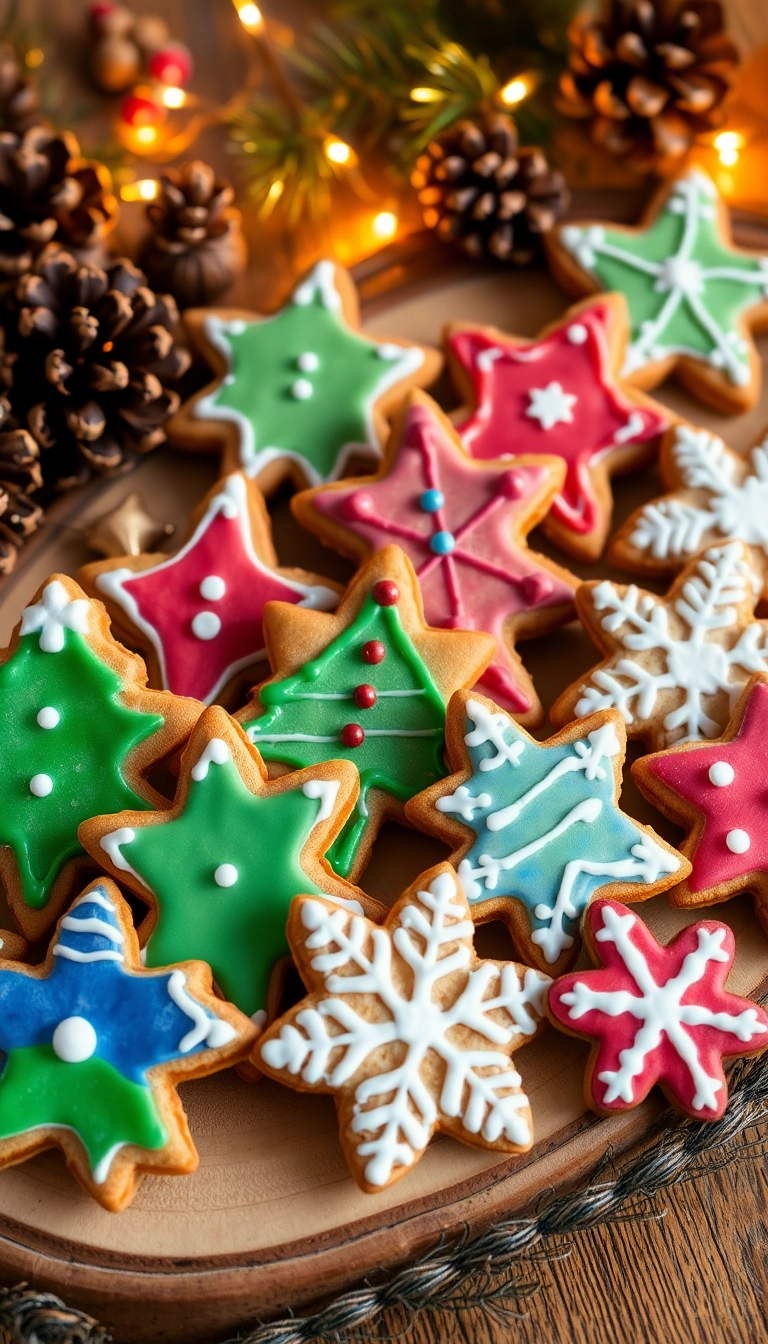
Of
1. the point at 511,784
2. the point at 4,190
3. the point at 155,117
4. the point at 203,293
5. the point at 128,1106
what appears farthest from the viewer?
the point at 155,117

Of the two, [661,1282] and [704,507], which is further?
[704,507]

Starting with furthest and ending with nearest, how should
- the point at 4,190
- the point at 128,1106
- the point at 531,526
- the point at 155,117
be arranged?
the point at 155,117 → the point at 4,190 → the point at 531,526 → the point at 128,1106

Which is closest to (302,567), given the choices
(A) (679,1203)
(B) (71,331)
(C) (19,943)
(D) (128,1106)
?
(B) (71,331)

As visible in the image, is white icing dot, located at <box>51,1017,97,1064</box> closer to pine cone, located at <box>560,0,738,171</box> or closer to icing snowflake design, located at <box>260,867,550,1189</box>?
icing snowflake design, located at <box>260,867,550,1189</box>

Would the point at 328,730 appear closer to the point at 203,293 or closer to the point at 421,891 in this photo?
the point at 421,891

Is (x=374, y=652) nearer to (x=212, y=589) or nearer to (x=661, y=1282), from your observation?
(x=212, y=589)

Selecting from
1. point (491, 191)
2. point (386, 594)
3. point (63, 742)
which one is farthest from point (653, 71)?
point (63, 742)
